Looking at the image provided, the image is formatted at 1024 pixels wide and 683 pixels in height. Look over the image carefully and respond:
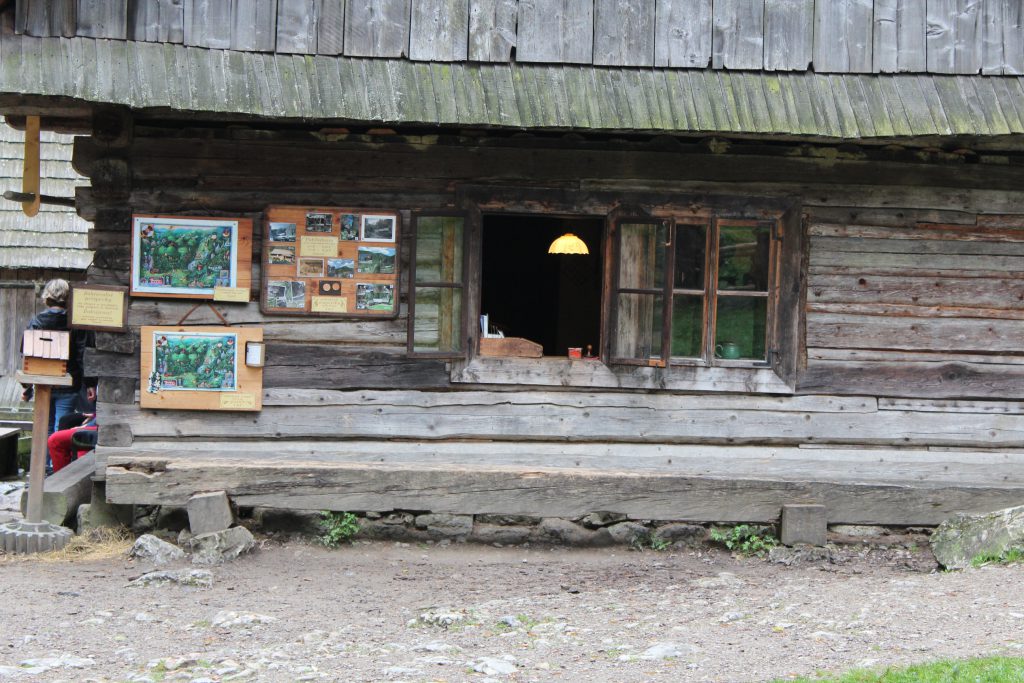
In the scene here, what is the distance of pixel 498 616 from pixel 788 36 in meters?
4.74

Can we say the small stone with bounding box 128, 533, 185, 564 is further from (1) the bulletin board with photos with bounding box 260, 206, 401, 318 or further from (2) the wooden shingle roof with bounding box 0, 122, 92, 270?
(2) the wooden shingle roof with bounding box 0, 122, 92, 270

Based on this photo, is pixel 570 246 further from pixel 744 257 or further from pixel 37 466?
pixel 37 466

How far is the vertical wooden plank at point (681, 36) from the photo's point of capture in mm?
8039

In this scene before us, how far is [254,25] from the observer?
25.6ft

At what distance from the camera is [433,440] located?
8266mm

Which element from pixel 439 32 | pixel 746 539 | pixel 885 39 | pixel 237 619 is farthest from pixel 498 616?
pixel 885 39

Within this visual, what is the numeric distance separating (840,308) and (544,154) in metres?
2.57

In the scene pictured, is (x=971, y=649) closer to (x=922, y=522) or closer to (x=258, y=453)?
(x=922, y=522)

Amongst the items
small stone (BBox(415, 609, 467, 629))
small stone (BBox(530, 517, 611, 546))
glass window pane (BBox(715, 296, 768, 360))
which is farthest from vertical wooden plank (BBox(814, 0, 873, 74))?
small stone (BBox(415, 609, 467, 629))

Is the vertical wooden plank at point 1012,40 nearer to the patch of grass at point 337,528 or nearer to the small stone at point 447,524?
the small stone at point 447,524

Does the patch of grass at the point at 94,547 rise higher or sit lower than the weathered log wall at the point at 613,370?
lower

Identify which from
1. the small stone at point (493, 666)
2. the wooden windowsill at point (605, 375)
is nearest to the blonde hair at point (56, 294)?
the wooden windowsill at point (605, 375)

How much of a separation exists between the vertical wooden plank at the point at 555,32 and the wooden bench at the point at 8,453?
7482 millimetres

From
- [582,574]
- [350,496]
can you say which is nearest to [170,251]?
[350,496]
